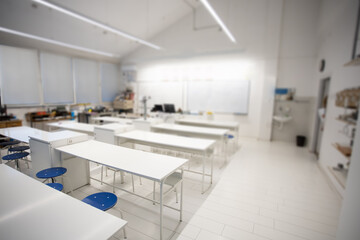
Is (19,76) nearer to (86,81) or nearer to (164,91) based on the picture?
(86,81)

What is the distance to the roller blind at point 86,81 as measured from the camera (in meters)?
7.01

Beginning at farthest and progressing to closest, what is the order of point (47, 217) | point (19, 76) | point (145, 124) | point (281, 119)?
point (281, 119)
point (19, 76)
point (145, 124)
point (47, 217)

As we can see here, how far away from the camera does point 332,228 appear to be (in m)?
2.08

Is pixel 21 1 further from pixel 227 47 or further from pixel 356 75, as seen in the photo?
pixel 356 75

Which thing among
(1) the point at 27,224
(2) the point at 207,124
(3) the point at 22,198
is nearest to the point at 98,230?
(1) the point at 27,224

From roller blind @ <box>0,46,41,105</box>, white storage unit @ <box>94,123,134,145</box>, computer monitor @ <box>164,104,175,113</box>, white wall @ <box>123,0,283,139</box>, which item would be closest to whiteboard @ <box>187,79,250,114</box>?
white wall @ <box>123,0,283,139</box>

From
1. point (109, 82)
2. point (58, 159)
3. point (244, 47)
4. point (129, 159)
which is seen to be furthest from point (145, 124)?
point (109, 82)

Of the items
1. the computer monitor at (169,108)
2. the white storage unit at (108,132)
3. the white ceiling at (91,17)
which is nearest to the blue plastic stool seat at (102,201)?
the white storage unit at (108,132)

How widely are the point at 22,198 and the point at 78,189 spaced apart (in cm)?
156

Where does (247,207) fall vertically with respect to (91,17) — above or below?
below

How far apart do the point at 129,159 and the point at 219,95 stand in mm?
5297

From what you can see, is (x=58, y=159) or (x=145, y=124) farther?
(x=145, y=124)

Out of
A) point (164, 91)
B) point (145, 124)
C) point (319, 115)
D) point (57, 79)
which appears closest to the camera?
Result: point (145, 124)

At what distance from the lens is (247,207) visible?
2.43 metres
